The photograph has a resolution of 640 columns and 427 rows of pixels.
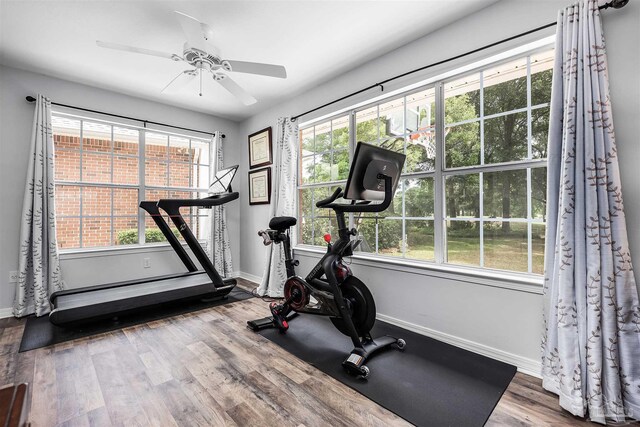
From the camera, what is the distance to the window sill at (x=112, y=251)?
11.0 ft

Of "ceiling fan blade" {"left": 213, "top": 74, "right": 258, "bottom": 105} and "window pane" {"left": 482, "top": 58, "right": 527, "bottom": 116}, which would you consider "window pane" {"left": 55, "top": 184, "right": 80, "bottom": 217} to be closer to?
"ceiling fan blade" {"left": 213, "top": 74, "right": 258, "bottom": 105}

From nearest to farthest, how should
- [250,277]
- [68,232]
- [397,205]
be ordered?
1. [397,205]
2. [68,232]
3. [250,277]

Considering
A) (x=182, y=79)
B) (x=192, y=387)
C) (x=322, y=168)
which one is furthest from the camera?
(x=322, y=168)

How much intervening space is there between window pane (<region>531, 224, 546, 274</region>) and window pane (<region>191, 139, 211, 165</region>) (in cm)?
424

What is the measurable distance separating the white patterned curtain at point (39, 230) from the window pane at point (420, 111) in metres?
3.86

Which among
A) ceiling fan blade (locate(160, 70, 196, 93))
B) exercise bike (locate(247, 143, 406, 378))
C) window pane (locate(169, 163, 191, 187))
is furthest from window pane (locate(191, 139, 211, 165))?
exercise bike (locate(247, 143, 406, 378))

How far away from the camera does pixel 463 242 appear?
244cm

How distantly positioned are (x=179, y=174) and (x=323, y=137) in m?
2.33

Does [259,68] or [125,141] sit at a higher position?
[259,68]

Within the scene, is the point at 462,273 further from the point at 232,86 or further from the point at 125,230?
the point at 125,230

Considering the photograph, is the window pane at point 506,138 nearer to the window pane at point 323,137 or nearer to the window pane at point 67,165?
the window pane at point 323,137

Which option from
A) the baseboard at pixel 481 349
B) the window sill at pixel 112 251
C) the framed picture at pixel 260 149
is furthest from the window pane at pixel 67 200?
the baseboard at pixel 481 349

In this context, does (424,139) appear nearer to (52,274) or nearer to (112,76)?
(112,76)

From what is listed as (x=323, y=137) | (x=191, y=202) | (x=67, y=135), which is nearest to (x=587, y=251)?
(x=323, y=137)
